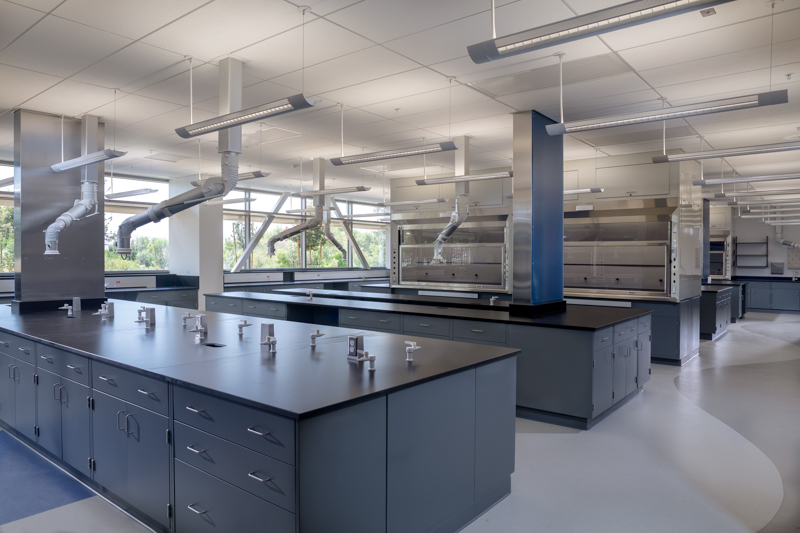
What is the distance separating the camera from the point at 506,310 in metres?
5.25

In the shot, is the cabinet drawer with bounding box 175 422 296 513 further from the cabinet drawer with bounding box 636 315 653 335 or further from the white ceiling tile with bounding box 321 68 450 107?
the cabinet drawer with bounding box 636 315 653 335

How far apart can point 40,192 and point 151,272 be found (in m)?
4.30

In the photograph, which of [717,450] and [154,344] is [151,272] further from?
[717,450]

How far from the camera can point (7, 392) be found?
12.4 feet

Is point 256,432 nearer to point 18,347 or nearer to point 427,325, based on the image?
point 18,347

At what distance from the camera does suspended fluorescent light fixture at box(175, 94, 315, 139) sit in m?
3.11

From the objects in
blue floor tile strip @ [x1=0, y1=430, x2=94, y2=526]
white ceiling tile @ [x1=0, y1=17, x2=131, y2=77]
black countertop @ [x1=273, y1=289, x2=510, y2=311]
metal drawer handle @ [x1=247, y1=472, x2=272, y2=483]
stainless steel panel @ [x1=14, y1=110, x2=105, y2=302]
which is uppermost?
white ceiling tile @ [x1=0, y1=17, x2=131, y2=77]

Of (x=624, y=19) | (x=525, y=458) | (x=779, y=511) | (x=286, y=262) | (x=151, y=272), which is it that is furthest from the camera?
(x=286, y=262)

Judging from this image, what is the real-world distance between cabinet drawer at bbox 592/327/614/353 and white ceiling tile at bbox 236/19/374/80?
2809 millimetres

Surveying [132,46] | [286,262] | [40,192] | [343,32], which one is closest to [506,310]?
[343,32]

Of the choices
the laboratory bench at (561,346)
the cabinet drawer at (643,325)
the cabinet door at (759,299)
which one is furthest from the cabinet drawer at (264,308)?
the cabinet door at (759,299)

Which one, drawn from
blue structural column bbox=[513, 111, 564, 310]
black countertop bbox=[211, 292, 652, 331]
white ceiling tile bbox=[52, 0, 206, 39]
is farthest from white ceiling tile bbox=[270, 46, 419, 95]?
black countertop bbox=[211, 292, 652, 331]

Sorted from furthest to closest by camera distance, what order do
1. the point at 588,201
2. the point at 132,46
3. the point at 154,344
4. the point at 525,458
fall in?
the point at 588,201 → the point at 132,46 → the point at 525,458 → the point at 154,344

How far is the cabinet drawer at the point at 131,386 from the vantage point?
2.34 m
